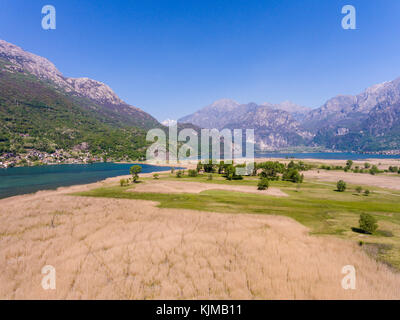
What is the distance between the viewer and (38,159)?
169250 millimetres

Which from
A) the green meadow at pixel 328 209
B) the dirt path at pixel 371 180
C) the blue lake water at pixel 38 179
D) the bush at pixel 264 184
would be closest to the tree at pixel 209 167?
the green meadow at pixel 328 209

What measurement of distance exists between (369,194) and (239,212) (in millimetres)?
58094

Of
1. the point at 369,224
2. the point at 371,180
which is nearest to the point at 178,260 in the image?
the point at 369,224

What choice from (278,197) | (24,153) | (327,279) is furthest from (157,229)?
(24,153)

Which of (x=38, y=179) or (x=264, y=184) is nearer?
(x=264, y=184)

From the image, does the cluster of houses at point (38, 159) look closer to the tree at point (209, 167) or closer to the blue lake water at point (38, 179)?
the blue lake water at point (38, 179)

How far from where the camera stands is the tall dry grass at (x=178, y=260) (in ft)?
60.3

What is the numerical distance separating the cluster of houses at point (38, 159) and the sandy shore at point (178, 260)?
159m

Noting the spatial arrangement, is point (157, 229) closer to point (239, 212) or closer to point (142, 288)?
point (142, 288)

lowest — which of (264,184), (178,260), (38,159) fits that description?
(178,260)

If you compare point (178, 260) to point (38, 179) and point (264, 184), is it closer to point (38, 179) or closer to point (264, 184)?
point (264, 184)

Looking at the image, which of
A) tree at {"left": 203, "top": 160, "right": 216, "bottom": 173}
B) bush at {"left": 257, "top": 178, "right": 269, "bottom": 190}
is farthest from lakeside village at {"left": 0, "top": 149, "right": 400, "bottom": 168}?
bush at {"left": 257, "top": 178, "right": 269, "bottom": 190}

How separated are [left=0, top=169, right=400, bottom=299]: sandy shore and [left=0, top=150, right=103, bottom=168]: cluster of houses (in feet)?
523

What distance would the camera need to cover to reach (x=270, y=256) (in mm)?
25266
